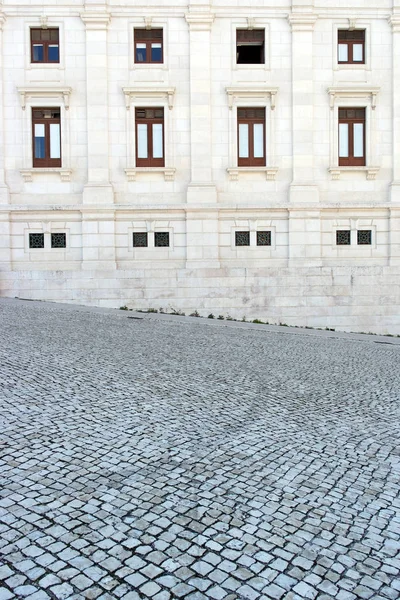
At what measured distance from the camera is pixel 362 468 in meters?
4.66

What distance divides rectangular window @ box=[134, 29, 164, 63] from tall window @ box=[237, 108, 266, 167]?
3.78 meters

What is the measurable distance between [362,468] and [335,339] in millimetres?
10633

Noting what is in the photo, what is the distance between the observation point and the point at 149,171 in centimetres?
2064

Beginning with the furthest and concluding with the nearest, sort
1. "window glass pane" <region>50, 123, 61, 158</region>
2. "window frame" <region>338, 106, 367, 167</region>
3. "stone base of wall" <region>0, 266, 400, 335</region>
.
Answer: "window frame" <region>338, 106, 367, 167</region> → "window glass pane" <region>50, 123, 61, 158</region> → "stone base of wall" <region>0, 266, 400, 335</region>

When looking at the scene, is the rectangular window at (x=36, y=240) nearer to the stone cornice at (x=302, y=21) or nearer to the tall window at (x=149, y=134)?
the tall window at (x=149, y=134)

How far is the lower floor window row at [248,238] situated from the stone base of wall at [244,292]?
1497 mm

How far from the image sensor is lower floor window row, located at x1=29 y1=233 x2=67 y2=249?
2055 cm

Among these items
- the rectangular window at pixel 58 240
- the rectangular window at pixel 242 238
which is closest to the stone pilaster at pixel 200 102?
the rectangular window at pixel 242 238

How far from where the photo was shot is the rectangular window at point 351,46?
Result: 21.1 metres

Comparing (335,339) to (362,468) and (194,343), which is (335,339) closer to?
(194,343)

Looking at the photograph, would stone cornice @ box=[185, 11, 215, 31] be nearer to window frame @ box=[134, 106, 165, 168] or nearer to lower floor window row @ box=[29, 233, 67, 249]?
window frame @ box=[134, 106, 165, 168]

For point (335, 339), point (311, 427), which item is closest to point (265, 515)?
point (311, 427)

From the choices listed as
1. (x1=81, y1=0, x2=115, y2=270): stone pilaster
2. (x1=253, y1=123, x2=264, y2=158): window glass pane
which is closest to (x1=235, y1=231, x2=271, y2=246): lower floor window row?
(x1=253, y1=123, x2=264, y2=158): window glass pane

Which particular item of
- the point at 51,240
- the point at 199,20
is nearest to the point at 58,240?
the point at 51,240
